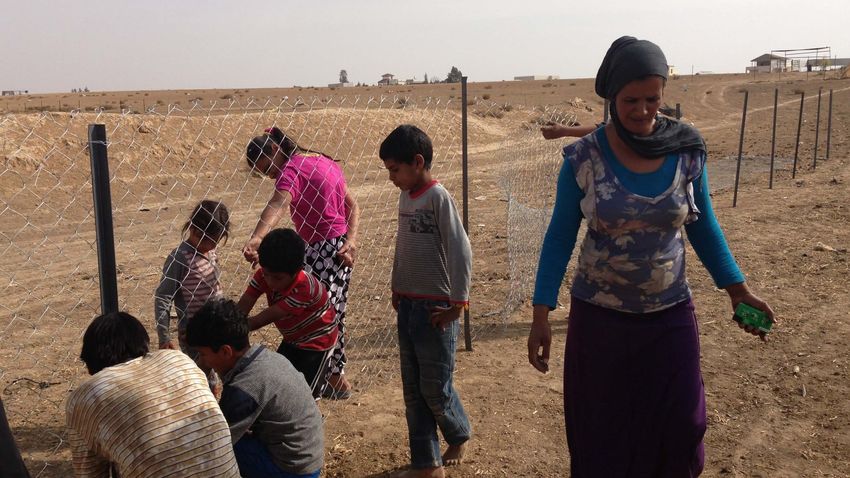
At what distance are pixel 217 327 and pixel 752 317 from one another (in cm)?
186

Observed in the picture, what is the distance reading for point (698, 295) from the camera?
6496 millimetres

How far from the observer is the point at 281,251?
312 centimetres

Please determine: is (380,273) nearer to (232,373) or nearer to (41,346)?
(41,346)

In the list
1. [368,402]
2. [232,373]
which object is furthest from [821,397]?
[232,373]

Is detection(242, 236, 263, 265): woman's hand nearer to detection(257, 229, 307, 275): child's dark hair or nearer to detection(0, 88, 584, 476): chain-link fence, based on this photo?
detection(257, 229, 307, 275): child's dark hair

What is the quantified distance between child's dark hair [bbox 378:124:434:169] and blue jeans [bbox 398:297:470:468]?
0.65 metres

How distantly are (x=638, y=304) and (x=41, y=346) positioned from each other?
16.4 ft

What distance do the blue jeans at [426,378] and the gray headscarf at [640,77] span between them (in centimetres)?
125

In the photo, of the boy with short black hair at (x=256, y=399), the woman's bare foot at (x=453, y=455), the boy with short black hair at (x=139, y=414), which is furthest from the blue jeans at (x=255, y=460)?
the woman's bare foot at (x=453, y=455)

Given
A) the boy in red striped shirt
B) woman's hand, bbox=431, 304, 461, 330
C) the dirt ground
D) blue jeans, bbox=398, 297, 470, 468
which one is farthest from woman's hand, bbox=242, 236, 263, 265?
the dirt ground

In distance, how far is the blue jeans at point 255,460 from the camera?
8.93 ft

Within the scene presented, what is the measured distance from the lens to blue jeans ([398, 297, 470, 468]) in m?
3.27

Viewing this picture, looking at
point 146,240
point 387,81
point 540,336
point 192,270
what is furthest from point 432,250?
point 387,81

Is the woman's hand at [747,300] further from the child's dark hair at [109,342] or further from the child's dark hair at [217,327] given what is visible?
the child's dark hair at [109,342]
